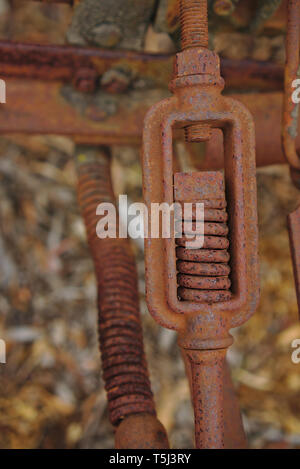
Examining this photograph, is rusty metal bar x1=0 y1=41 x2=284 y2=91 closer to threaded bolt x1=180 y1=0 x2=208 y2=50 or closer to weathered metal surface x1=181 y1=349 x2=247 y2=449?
threaded bolt x1=180 y1=0 x2=208 y2=50

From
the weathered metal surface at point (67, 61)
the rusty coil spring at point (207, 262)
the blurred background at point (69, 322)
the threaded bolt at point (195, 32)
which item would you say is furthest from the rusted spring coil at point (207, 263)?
the blurred background at point (69, 322)

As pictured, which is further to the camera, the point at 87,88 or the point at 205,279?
the point at 87,88

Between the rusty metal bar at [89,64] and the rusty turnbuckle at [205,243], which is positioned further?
the rusty metal bar at [89,64]

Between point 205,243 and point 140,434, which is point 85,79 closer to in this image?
point 205,243

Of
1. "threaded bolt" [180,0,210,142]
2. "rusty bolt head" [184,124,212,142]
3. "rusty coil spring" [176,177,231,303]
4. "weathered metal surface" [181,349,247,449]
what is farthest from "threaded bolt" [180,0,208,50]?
"weathered metal surface" [181,349,247,449]

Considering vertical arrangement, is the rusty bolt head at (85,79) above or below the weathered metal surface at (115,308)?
above

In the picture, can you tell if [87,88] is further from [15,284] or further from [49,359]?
[49,359]

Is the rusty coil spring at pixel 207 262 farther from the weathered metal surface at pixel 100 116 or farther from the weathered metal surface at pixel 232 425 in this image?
the weathered metal surface at pixel 100 116
